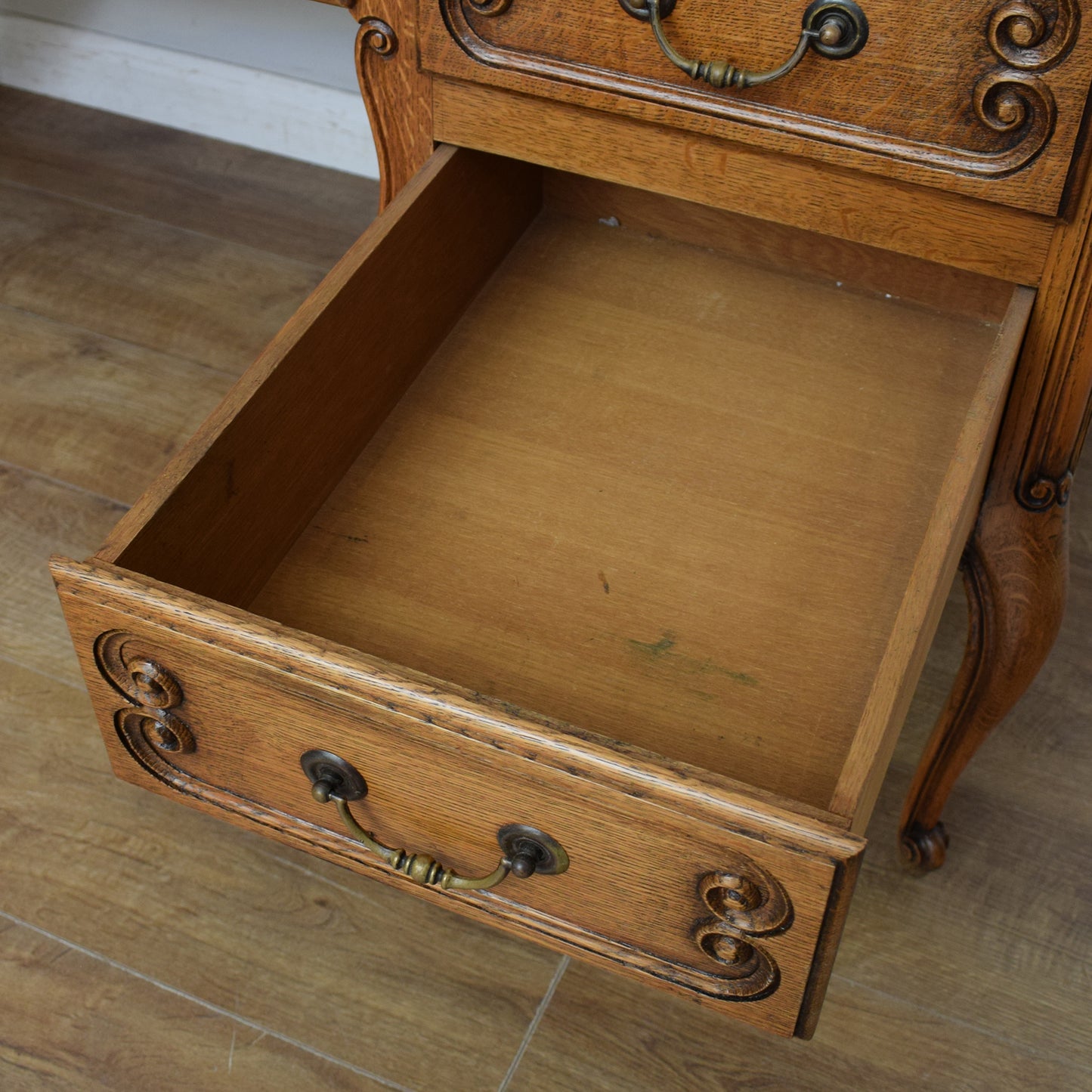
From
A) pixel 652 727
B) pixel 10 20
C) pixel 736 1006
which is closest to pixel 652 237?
pixel 652 727

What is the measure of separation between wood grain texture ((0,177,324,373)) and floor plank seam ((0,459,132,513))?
8.0 inches

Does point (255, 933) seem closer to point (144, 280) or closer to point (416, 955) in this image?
point (416, 955)

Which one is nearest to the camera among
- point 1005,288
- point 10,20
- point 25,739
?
point 1005,288

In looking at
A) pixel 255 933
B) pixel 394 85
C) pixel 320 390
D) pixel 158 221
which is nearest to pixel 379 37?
pixel 394 85

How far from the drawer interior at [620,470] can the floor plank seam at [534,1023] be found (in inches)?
14.3

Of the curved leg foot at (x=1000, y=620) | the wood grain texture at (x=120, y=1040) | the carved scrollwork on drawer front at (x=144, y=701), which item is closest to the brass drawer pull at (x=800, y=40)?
the curved leg foot at (x=1000, y=620)

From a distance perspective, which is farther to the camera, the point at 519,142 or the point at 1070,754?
the point at 1070,754

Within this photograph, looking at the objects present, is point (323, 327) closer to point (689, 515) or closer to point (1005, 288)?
point (689, 515)

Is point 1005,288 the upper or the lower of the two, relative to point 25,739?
upper

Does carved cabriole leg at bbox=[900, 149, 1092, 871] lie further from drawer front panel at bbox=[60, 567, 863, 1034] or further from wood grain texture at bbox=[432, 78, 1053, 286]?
drawer front panel at bbox=[60, 567, 863, 1034]

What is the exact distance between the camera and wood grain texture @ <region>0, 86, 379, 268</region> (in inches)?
61.4

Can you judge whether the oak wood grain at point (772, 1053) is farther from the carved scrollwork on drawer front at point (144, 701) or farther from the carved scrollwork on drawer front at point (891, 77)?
the carved scrollwork on drawer front at point (891, 77)

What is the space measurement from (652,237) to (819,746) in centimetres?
43

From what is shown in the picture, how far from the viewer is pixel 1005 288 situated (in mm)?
849
